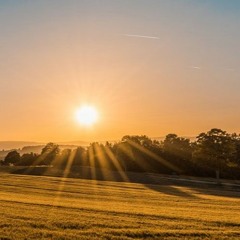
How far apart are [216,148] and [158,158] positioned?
23.5 m

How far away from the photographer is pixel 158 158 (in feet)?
398

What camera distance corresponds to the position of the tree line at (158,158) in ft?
340

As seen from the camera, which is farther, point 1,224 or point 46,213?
point 46,213

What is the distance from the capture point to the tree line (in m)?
104

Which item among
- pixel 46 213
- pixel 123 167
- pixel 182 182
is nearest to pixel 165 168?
Result: pixel 123 167

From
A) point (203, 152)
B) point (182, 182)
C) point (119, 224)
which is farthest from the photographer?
point (203, 152)

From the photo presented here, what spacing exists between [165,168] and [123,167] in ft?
41.5

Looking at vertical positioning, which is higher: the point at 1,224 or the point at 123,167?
the point at 123,167

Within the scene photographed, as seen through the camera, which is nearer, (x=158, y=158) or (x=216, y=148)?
(x=216, y=148)

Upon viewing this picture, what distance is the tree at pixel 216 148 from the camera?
103m

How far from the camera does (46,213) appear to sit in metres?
27.2

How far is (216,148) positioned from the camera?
10212cm

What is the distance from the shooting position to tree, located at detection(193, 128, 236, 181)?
10256 cm

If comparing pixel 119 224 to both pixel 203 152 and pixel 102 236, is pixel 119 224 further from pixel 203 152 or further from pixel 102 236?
pixel 203 152
